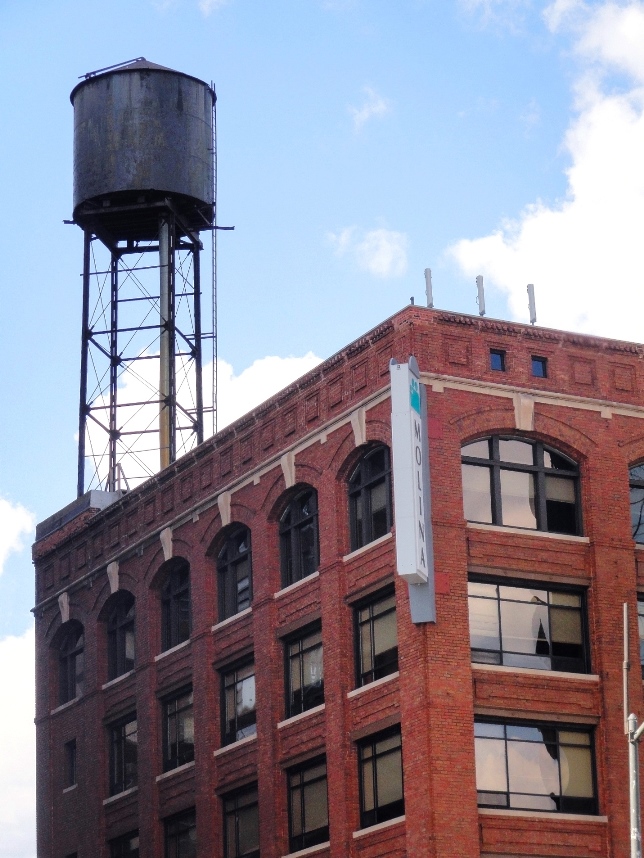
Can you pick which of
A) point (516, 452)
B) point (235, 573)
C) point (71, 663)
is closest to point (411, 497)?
point (516, 452)

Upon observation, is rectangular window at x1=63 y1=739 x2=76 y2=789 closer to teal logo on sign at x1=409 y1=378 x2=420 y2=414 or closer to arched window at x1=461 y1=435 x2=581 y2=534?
arched window at x1=461 y1=435 x2=581 y2=534

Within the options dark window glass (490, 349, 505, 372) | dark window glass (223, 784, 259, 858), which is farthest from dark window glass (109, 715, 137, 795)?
dark window glass (490, 349, 505, 372)

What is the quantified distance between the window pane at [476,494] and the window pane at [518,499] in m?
0.44

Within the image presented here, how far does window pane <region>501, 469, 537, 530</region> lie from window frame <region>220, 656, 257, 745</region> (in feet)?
32.1

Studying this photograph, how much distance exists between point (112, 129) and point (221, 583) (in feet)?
64.2

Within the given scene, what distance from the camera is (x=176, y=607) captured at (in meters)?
63.2

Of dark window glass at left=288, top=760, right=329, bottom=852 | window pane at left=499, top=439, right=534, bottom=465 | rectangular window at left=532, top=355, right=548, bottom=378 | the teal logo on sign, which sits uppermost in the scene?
rectangular window at left=532, top=355, right=548, bottom=378

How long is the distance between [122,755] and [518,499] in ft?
61.8

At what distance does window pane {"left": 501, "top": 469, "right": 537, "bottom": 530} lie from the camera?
5256cm

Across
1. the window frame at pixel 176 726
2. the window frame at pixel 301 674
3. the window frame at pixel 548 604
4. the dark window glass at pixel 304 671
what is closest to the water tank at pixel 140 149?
the window frame at pixel 176 726

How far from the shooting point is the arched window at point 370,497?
174 feet

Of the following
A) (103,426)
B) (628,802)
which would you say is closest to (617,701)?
(628,802)

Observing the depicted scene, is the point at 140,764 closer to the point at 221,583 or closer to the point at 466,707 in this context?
the point at 221,583

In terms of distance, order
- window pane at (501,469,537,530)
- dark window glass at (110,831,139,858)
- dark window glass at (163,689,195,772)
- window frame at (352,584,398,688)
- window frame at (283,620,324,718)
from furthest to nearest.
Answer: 1. dark window glass at (110,831,139,858)
2. dark window glass at (163,689,195,772)
3. window frame at (283,620,324,718)
4. window pane at (501,469,537,530)
5. window frame at (352,584,398,688)
